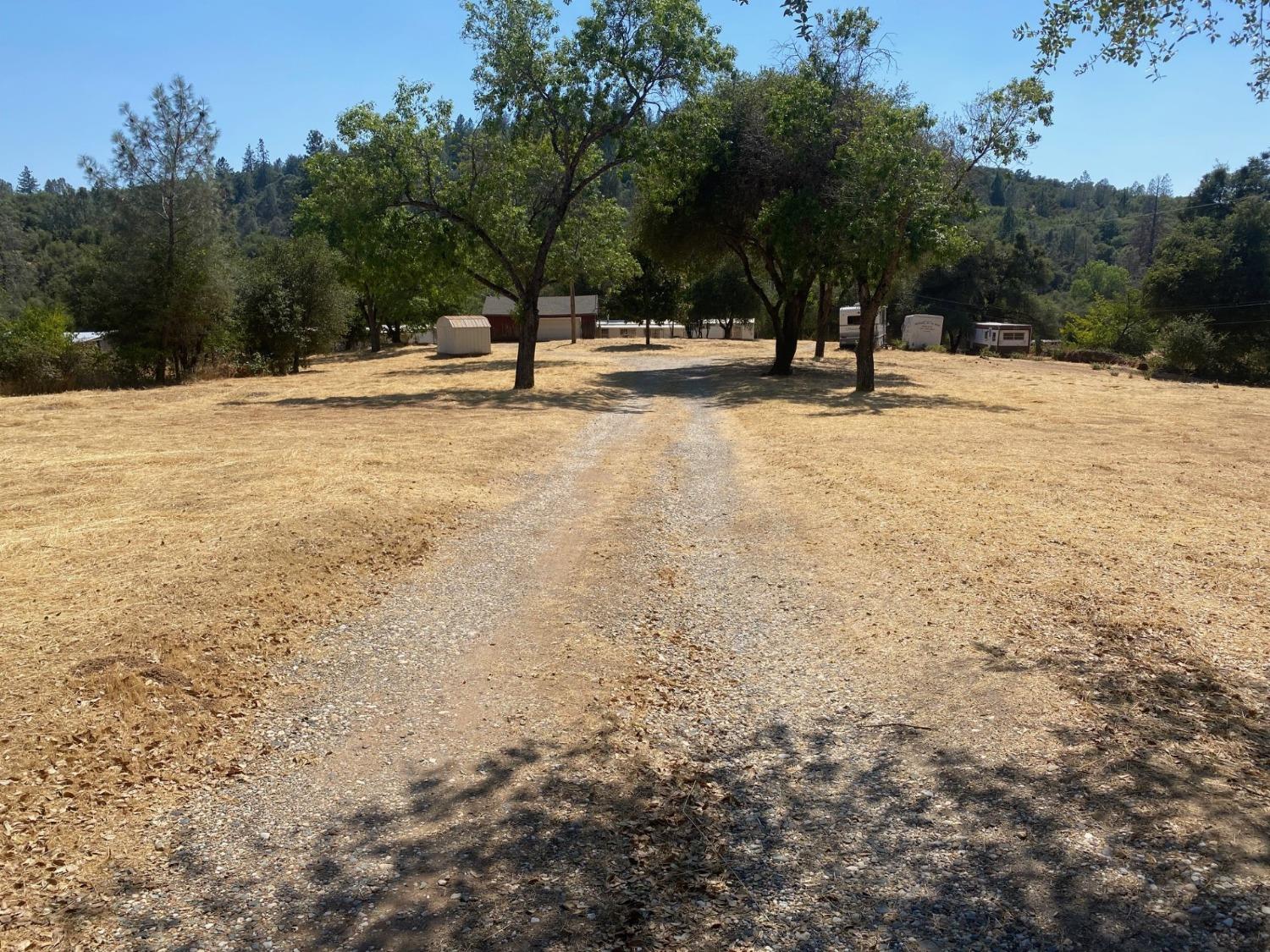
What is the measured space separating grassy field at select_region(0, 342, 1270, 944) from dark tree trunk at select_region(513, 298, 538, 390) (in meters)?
7.85

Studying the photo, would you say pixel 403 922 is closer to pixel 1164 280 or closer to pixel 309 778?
pixel 309 778

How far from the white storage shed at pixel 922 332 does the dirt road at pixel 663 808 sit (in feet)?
165

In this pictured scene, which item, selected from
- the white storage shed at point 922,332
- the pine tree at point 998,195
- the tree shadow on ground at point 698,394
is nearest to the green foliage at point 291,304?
the tree shadow on ground at point 698,394

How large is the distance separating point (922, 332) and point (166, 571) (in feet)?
172

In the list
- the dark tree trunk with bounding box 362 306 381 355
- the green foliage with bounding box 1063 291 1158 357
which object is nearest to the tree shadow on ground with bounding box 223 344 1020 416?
the dark tree trunk with bounding box 362 306 381 355

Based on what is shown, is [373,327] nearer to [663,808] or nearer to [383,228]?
[383,228]

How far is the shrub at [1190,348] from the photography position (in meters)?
36.8

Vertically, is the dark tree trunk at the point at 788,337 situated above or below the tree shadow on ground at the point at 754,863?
above

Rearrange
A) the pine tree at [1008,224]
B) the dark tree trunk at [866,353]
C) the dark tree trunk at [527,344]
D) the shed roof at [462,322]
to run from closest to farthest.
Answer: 1. the dark tree trunk at [866,353]
2. the dark tree trunk at [527,344]
3. the shed roof at [462,322]
4. the pine tree at [1008,224]

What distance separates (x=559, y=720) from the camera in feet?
16.9

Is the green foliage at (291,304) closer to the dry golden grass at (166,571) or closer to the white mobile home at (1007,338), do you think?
the dry golden grass at (166,571)

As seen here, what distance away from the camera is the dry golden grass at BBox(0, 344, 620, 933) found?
14.1 ft

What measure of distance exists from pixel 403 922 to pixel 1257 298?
55238 mm

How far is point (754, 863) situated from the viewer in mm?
3803
